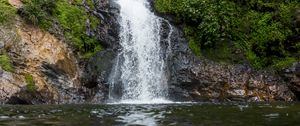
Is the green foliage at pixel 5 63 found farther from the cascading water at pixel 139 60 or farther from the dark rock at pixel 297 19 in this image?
the dark rock at pixel 297 19

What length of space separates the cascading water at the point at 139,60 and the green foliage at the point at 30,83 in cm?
495

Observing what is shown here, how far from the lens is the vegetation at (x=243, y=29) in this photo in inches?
1276

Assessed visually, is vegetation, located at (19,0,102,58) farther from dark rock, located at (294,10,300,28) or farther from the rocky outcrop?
dark rock, located at (294,10,300,28)

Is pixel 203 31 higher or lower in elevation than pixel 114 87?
higher

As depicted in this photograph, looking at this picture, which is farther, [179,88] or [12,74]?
[179,88]

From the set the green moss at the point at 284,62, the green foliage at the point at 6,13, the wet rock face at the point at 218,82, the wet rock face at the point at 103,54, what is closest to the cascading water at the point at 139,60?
the wet rock face at the point at 103,54

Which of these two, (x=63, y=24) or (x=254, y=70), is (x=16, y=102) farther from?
(x=254, y=70)

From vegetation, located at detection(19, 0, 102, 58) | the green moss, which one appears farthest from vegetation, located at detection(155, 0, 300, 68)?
vegetation, located at detection(19, 0, 102, 58)

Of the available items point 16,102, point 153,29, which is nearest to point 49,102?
point 16,102

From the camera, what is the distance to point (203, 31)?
106 feet

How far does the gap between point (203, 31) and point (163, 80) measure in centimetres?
467

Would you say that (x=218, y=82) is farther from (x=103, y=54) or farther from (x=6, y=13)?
(x=6, y=13)

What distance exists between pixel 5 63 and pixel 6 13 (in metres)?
3.68

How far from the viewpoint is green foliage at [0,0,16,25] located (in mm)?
27562
